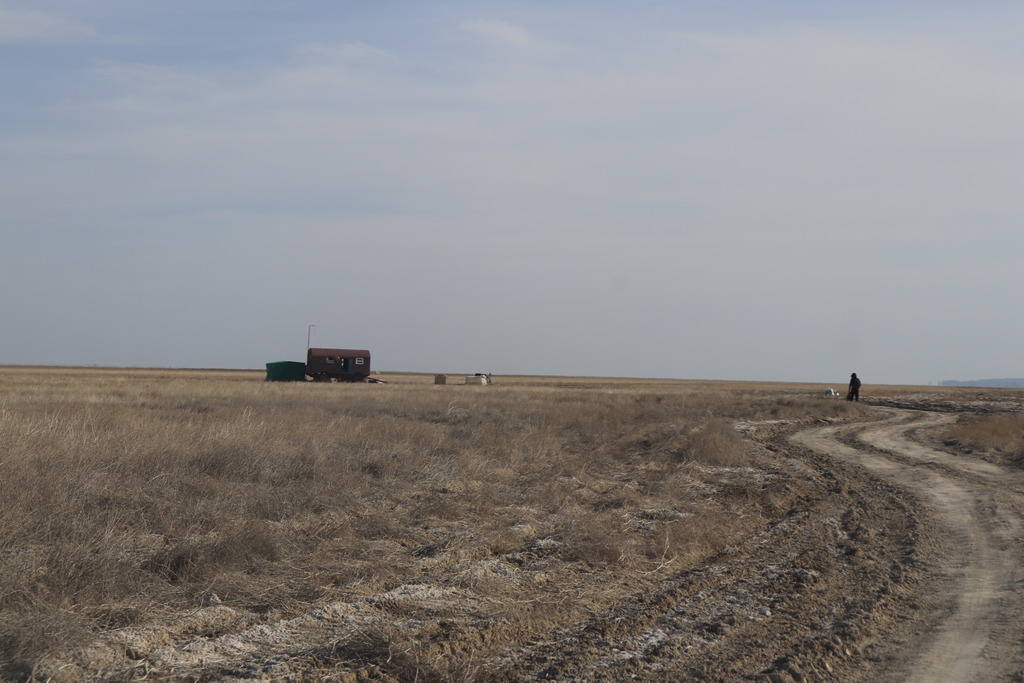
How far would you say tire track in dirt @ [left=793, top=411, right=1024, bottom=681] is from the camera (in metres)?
6.09

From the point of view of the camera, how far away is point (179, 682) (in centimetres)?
524

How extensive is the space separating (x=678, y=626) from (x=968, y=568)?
13.9 feet

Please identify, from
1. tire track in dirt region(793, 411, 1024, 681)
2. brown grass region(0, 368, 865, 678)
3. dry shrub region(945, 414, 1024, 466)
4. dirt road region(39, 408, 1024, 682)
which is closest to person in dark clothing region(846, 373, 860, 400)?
dry shrub region(945, 414, 1024, 466)

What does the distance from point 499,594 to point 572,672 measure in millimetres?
2097

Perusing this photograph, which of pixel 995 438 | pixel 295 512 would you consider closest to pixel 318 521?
pixel 295 512

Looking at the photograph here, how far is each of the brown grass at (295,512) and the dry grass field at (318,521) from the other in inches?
1.2

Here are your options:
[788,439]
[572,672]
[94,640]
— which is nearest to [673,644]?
[572,672]

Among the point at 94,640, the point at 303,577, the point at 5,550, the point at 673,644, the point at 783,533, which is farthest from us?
the point at 783,533

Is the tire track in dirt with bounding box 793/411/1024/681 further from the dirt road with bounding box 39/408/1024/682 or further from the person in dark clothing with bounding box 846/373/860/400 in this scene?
the person in dark clothing with bounding box 846/373/860/400

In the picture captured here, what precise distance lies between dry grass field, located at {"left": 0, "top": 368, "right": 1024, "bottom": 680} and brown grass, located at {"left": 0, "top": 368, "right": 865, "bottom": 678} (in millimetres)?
29

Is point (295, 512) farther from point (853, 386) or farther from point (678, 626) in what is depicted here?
point (853, 386)

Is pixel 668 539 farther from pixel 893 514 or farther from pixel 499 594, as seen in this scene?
pixel 893 514

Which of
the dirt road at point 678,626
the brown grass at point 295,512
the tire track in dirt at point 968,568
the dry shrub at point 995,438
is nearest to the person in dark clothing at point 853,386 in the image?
the dry shrub at point 995,438

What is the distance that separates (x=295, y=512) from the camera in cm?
1036
